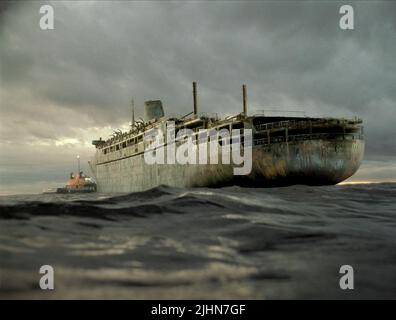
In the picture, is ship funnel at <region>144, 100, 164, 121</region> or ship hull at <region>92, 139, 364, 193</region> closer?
ship hull at <region>92, 139, 364, 193</region>

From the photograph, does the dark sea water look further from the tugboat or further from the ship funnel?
the tugboat

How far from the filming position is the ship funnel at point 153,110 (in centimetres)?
5319

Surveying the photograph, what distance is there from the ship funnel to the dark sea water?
149ft

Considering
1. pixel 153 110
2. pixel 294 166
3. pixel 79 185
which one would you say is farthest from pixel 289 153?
pixel 79 185

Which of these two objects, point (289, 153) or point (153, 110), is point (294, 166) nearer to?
point (289, 153)

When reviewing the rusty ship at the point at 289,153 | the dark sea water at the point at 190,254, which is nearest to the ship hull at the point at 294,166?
the rusty ship at the point at 289,153

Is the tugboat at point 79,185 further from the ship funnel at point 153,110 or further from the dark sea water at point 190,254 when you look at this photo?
the dark sea water at point 190,254

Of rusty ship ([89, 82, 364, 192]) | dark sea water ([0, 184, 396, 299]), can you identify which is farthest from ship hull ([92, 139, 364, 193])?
dark sea water ([0, 184, 396, 299])

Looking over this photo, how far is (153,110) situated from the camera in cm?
5334

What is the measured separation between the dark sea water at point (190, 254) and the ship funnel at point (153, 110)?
45.4m

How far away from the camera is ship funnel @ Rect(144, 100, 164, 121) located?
174 ft

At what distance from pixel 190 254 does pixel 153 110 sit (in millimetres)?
49877

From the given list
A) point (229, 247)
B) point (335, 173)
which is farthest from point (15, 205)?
point (335, 173)
